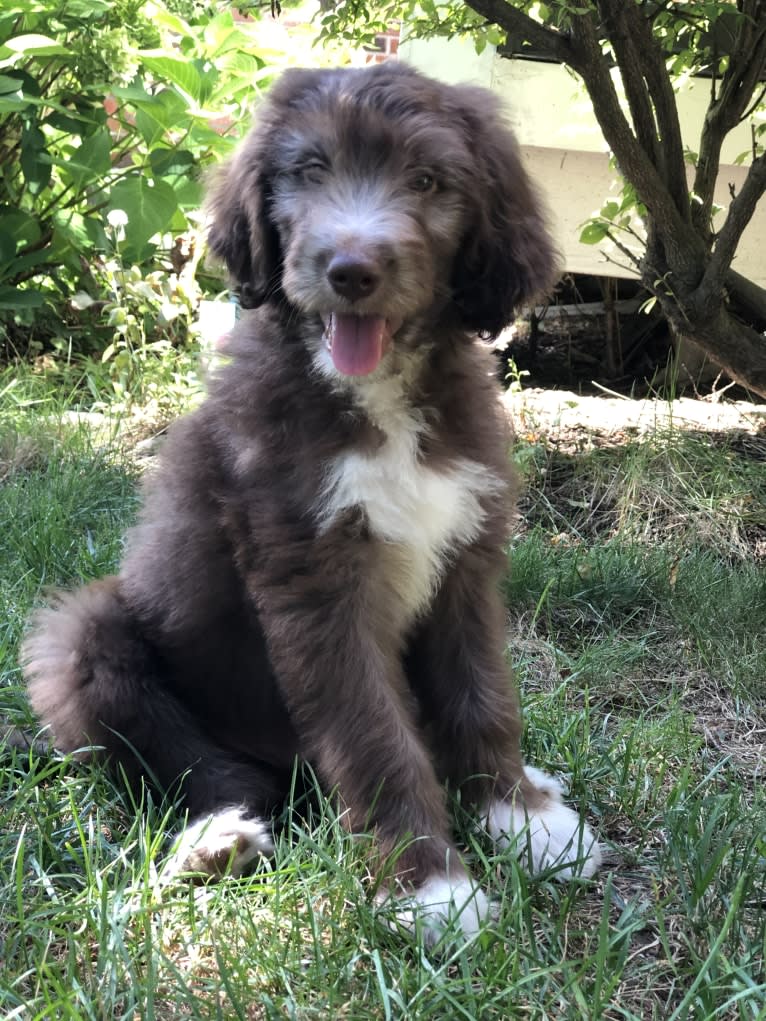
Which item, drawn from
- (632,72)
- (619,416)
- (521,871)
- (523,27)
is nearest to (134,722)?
(521,871)

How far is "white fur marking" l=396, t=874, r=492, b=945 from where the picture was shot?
1.83 metres

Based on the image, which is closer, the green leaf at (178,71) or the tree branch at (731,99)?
the tree branch at (731,99)

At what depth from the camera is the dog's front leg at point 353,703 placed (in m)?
2.02

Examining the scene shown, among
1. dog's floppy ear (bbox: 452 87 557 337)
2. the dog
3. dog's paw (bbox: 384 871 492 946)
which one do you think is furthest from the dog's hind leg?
dog's floppy ear (bbox: 452 87 557 337)

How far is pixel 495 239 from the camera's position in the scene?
87.3 inches

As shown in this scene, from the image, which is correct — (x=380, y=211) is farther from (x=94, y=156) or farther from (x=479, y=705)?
(x=94, y=156)

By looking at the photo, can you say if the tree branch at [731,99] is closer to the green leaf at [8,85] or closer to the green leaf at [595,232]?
the green leaf at [595,232]

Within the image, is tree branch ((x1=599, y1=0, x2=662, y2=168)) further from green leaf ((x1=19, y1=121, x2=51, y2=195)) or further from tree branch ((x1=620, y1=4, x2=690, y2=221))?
green leaf ((x1=19, y1=121, x2=51, y2=195))

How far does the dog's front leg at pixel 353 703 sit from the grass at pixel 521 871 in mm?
86

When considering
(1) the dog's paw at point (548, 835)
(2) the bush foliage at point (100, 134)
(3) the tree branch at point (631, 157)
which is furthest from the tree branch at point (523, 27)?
(2) the bush foliage at point (100, 134)

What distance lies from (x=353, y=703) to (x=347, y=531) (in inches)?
13.0

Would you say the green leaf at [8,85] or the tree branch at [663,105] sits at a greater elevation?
the tree branch at [663,105]

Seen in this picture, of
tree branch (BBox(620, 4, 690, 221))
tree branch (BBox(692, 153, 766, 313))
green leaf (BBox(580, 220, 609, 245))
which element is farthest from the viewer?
green leaf (BBox(580, 220, 609, 245))

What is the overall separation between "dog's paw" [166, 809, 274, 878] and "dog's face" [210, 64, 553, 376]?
0.93m
